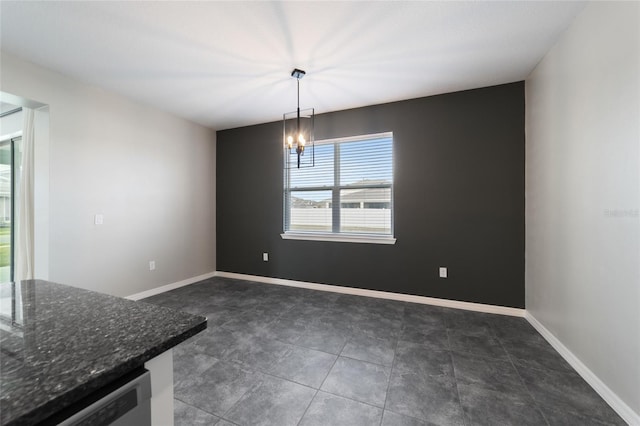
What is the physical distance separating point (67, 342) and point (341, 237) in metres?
3.11

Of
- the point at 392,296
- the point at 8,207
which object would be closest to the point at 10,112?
the point at 8,207

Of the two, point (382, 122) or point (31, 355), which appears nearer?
point (31, 355)

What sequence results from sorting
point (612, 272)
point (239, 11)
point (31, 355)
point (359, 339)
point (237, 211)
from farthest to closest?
point (237, 211), point (359, 339), point (239, 11), point (612, 272), point (31, 355)

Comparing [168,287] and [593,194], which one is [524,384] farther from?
[168,287]

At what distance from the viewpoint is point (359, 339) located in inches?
91.1

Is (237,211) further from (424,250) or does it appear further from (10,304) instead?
(10,304)

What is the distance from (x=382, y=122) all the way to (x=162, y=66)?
8.42 ft

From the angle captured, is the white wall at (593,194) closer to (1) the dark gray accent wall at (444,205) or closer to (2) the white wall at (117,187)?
(1) the dark gray accent wall at (444,205)

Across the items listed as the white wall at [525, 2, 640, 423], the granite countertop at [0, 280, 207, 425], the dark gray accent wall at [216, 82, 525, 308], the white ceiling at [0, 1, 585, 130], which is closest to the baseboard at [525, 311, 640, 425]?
the white wall at [525, 2, 640, 423]

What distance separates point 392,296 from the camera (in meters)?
3.32

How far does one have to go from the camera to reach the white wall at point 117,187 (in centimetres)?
260

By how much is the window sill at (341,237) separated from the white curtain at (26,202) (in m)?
2.81

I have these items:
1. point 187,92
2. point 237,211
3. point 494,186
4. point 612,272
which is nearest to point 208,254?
point 237,211

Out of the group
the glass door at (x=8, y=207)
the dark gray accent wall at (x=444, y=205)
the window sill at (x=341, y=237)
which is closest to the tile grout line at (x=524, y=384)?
the dark gray accent wall at (x=444, y=205)
